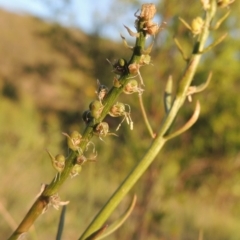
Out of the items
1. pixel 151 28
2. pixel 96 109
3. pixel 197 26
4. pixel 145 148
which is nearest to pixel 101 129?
pixel 96 109

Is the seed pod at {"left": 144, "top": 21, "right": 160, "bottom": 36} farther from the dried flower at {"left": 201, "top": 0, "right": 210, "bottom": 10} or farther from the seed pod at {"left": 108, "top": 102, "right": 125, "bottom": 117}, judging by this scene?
the dried flower at {"left": 201, "top": 0, "right": 210, "bottom": 10}

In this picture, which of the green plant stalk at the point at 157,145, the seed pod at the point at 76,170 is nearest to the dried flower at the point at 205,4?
the green plant stalk at the point at 157,145

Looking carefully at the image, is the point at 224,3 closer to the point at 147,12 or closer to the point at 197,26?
the point at 197,26

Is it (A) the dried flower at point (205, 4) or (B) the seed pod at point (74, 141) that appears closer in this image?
(B) the seed pod at point (74, 141)

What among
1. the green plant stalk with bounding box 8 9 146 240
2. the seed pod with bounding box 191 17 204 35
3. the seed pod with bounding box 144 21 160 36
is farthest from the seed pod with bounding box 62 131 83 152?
the seed pod with bounding box 191 17 204 35

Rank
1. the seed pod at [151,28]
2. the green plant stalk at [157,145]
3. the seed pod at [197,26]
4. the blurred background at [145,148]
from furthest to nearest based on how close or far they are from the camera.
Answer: the blurred background at [145,148]
the seed pod at [197,26]
the green plant stalk at [157,145]
the seed pod at [151,28]

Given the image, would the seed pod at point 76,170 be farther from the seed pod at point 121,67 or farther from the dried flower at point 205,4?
the dried flower at point 205,4

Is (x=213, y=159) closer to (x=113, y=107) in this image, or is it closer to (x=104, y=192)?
(x=104, y=192)
